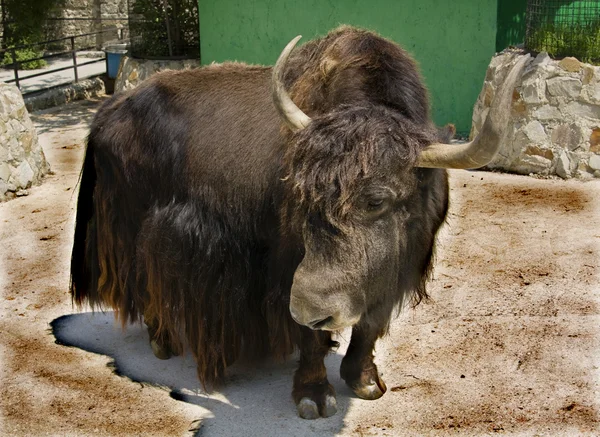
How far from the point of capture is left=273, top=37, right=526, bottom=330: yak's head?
3.11 metres

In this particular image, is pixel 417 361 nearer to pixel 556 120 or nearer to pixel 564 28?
pixel 556 120

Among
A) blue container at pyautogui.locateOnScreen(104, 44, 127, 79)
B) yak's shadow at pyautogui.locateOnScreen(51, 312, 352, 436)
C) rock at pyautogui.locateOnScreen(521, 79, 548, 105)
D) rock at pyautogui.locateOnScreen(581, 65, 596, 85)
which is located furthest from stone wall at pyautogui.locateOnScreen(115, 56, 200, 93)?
yak's shadow at pyautogui.locateOnScreen(51, 312, 352, 436)

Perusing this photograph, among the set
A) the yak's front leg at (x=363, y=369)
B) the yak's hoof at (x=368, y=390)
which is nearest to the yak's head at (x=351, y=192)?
the yak's front leg at (x=363, y=369)

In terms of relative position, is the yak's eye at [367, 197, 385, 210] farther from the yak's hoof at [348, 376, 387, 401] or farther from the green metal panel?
the green metal panel

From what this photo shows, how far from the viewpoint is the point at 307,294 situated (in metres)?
3.11

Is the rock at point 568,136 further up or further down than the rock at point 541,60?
further down

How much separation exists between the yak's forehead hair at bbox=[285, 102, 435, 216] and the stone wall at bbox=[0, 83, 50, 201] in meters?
5.14

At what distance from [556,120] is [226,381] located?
4.49 meters

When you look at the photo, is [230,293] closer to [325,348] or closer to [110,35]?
[325,348]

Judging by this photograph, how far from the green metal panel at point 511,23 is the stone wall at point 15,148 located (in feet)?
17.2

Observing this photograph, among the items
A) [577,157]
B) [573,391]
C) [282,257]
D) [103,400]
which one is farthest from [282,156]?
[577,157]

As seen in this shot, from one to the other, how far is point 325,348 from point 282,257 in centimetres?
57

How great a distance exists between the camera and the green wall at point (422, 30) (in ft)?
29.9

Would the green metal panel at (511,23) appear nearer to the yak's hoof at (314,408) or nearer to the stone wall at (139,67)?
the stone wall at (139,67)
